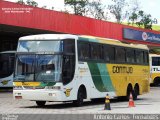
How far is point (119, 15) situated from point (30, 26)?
4783cm

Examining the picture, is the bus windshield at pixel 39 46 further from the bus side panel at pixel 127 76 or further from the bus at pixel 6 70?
the bus at pixel 6 70

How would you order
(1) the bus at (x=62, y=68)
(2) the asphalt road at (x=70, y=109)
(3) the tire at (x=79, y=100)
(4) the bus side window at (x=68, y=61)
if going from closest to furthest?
(2) the asphalt road at (x=70, y=109) → (1) the bus at (x=62, y=68) → (4) the bus side window at (x=68, y=61) → (3) the tire at (x=79, y=100)

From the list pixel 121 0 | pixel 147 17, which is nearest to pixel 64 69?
pixel 121 0

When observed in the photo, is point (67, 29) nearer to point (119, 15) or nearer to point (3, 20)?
point (3, 20)

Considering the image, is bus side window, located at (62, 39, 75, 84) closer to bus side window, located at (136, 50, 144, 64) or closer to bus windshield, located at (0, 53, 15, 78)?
bus side window, located at (136, 50, 144, 64)

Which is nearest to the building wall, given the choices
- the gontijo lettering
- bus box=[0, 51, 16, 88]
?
bus box=[0, 51, 16, 88]

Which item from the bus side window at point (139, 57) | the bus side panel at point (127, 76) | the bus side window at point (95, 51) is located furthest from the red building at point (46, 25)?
the bus side window at point (95, 51)

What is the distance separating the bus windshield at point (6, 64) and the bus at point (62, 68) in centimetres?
1386

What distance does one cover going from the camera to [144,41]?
5581cm

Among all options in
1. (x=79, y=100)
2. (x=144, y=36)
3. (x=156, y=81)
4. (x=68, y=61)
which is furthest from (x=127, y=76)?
(x=144, y=36)

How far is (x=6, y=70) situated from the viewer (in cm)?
3675

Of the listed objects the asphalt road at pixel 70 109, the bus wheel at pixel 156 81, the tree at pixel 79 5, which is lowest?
the asphalt road at pixel 70 109

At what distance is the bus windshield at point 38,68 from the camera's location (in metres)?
19.5

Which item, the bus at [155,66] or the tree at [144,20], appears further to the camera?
the tree at [144,20]
